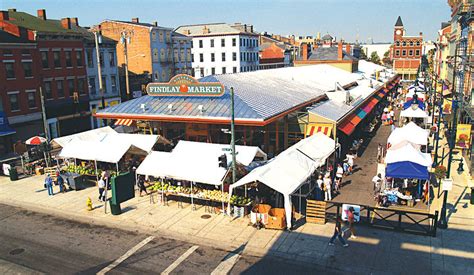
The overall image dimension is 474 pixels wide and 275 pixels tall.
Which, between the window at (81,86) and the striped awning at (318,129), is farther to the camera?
the window at (81,86)

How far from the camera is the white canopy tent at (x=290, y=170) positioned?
1864 cm

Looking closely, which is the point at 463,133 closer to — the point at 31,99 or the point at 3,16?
the point at 31,99

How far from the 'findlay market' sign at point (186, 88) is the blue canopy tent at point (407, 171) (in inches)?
486

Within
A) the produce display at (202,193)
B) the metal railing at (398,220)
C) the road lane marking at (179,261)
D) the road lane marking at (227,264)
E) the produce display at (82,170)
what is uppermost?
the produce display at (82,170)

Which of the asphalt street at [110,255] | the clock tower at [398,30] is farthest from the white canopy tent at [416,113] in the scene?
the clock tower at [398,30]

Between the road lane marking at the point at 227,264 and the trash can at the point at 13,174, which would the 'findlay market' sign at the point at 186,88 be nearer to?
the trash can at the point at 13,174

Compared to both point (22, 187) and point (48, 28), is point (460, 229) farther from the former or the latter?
point (48, 28)

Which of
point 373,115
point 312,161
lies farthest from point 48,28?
point 373,115

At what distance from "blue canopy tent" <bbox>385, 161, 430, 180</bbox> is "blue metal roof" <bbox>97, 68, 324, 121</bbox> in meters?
7.98

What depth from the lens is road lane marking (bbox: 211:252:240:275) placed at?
1510 centimetres

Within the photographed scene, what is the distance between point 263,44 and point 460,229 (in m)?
97.6

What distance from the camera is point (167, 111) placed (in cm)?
2794

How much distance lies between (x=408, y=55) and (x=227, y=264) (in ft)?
416

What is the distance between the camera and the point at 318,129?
2764cm
